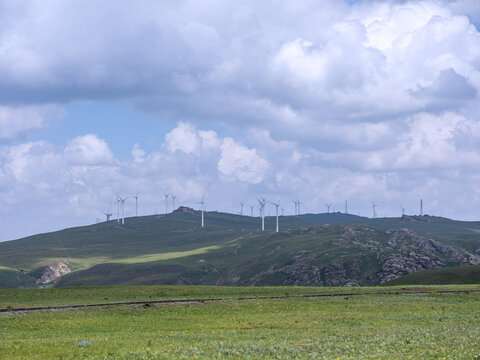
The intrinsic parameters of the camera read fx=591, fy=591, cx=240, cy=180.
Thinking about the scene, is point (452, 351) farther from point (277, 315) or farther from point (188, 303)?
point (188, 303)

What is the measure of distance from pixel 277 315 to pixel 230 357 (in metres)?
37.0

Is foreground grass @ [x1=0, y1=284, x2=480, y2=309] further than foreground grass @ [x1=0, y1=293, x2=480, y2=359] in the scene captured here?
Yes

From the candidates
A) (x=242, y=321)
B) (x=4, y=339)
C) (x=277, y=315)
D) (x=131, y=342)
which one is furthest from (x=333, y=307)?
(x=4, y=339)

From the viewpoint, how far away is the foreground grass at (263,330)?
39.2m

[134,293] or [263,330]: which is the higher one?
[263,330]

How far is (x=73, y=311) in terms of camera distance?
75.6 metres

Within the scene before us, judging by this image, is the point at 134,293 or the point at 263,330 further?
the point at 134,293

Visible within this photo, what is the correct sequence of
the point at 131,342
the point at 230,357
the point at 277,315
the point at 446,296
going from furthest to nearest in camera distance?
the point at 446,296 < the point at 277,315 < the point at 131,342 < the point at 230,357

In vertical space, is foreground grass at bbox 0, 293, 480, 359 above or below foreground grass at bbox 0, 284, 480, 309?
above

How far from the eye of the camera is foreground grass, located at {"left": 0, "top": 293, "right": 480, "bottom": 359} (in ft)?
129

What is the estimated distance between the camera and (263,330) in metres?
58.1

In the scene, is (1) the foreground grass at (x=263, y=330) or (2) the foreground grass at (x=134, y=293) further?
(2) the foreground grass at (x=134, y=293)

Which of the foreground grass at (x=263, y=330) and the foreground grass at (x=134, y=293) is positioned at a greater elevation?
the foreground grass at (x=263, y=330)

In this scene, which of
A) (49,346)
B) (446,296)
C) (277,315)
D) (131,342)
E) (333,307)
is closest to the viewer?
(49,346)
